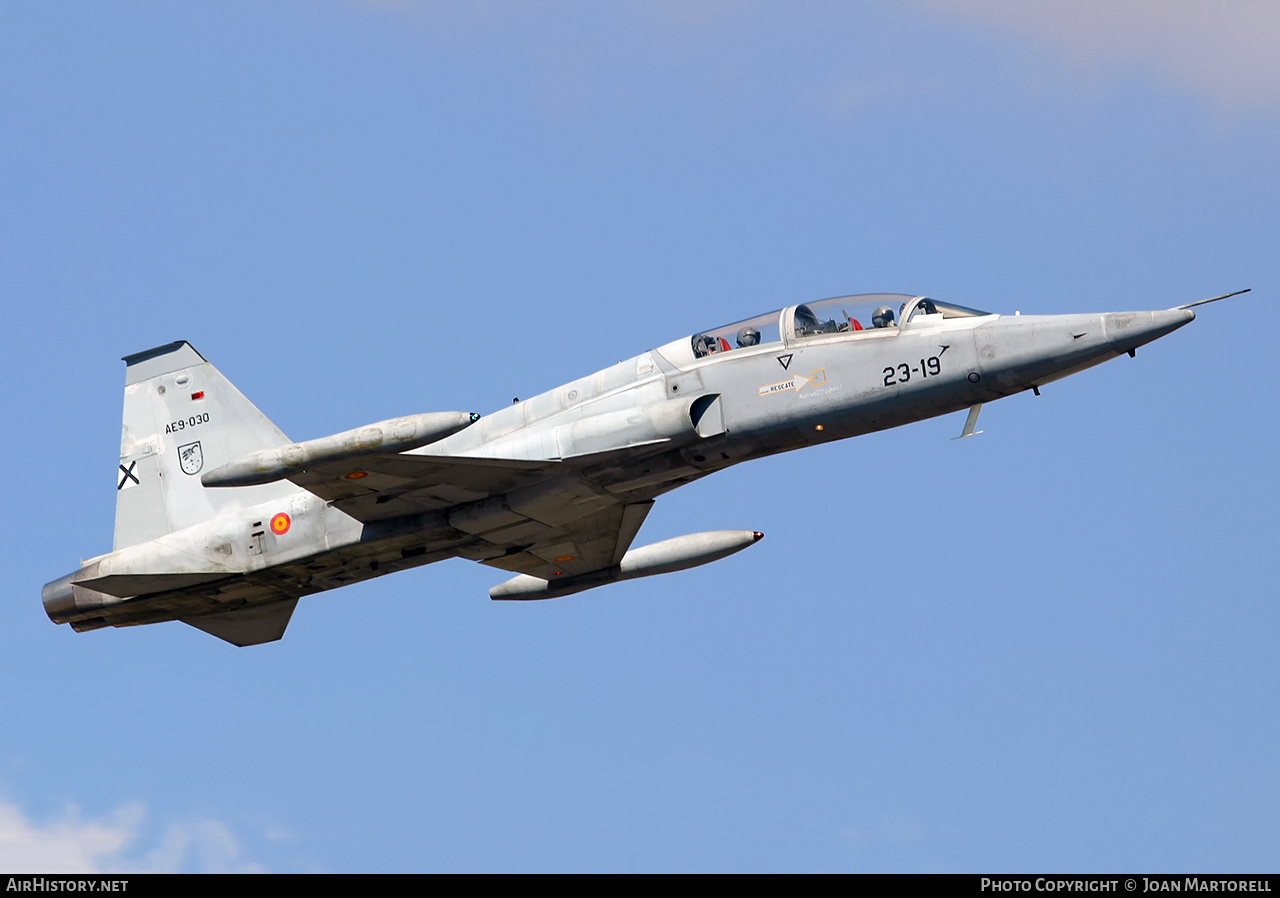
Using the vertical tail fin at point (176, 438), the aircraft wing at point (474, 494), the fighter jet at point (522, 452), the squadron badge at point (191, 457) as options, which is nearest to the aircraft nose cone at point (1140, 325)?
the fighter jet at point (522, 452)

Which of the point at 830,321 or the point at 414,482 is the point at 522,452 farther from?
the point at 830,321

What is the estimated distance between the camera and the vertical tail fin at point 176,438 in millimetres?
27641

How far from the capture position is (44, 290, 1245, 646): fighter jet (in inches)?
910

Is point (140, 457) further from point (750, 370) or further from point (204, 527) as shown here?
point (750, 370)

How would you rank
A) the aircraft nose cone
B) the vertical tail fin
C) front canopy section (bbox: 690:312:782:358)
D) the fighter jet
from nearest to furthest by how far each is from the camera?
1. the aircraft nose cone
2. the fighter jet
3. front canopy section (bbox: 690:312:782:358)
4. the vertical tail fin

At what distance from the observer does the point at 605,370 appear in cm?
2533

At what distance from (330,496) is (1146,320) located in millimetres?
12759

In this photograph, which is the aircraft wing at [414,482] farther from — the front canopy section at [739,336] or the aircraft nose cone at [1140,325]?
the aircraft nose cone at [1140,325]

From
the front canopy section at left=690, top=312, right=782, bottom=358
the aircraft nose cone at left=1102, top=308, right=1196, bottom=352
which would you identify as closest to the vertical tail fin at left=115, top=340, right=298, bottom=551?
the front canopy section at left=690, top=312, right=782, bottom=358

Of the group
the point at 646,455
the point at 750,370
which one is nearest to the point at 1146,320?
the point at 750,370

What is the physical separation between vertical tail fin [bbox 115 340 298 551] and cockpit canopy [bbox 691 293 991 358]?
900 cm

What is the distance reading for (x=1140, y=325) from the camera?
22.3 meters

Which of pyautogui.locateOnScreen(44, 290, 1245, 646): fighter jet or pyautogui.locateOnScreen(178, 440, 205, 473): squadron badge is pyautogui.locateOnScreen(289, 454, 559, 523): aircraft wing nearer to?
pyautogui.locateOnScreen(44, 290, 1245, 646): fighter jet
